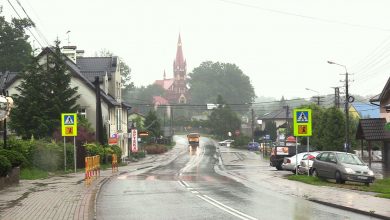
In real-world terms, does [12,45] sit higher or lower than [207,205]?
higher

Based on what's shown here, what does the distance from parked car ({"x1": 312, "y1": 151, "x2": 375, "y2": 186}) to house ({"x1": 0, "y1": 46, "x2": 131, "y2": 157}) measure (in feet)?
103

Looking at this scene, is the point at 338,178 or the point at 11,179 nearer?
the point at 11,179

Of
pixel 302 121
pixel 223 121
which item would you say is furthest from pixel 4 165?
pixel 223 121

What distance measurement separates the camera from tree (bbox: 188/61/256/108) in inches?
6698

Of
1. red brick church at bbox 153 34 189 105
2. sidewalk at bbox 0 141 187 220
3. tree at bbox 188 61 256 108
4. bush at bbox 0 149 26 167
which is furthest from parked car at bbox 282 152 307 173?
red brick church at bbox 153 34 189 105

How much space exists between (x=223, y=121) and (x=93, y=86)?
245 feet

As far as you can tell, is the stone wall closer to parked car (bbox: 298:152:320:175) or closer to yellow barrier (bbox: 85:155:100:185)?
yellow barrier (bbox: 85:155:100:185)

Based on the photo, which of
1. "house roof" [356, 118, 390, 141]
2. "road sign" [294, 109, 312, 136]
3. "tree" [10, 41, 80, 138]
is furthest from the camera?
"tree" [10, 41, 80, 138]

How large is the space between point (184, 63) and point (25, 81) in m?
144

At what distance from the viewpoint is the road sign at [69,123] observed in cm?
2834

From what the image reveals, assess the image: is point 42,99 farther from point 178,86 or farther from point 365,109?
point 178,86

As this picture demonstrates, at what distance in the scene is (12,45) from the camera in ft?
266

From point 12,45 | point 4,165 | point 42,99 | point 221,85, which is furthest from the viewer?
point 221,85

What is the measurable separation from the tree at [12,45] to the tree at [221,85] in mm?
92897
